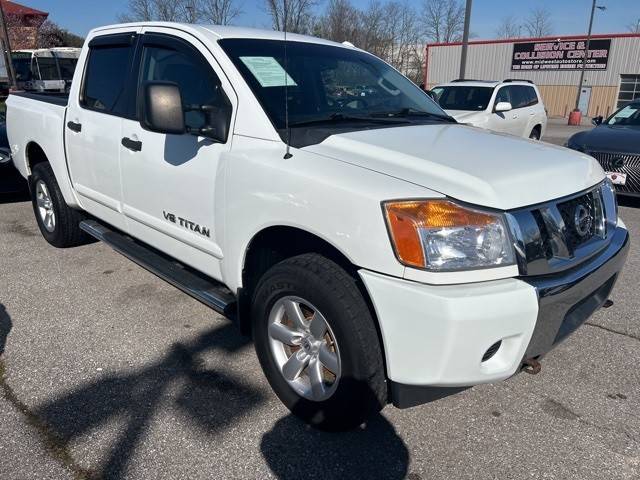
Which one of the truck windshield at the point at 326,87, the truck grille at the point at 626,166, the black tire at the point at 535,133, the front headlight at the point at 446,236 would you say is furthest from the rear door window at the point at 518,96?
the front headlight at the point at 446,236

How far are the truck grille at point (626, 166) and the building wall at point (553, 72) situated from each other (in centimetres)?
3153

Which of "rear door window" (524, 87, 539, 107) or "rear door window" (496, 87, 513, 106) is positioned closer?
"rear door window" (496, 87, 513, 106)

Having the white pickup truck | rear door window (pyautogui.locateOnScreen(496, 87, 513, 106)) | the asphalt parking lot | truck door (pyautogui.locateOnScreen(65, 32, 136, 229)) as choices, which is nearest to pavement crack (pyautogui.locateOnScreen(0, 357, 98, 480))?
the asphalt parking lot

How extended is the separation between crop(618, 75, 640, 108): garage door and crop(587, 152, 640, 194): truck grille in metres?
31.4

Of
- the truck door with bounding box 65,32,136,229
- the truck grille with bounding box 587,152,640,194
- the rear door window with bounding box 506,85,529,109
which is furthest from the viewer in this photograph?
the rear door window with bounding box 506,85,529,109

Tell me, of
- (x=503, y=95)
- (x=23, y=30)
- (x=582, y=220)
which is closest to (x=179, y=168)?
(x=582, y=220)

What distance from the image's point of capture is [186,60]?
10.4 ft

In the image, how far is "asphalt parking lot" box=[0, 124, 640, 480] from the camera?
2305 mm

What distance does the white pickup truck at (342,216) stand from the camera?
2045mm

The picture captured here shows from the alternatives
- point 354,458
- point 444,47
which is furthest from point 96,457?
point 444,47

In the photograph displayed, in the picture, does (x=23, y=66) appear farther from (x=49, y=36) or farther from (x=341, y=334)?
(x=341, y=334)

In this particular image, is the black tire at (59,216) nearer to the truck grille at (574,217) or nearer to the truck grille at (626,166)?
the truck grille at (574,217)

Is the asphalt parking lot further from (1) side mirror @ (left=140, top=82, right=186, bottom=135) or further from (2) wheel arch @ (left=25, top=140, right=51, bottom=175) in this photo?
(2) wheel arch @ (left=25, top=140, right=51, bottom=175)

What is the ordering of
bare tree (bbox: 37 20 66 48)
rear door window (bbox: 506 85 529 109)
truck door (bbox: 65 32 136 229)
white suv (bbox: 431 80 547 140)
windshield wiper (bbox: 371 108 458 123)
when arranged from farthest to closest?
bare tree (bbox: 37 20 66 48) < rear door window (bbox: 506 85 529 109) < white suv (bbox: 431 80 547 140) < truck door (bbox: 65 32 136 229) < windshield wiper (bbox: 371 108 458 123)
